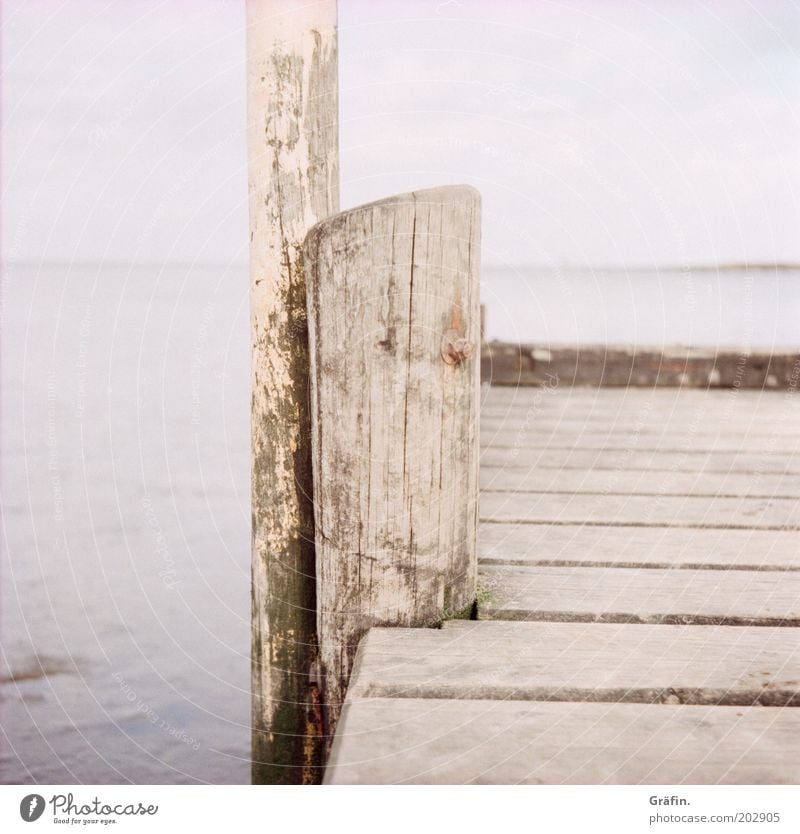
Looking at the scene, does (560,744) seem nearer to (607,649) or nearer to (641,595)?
(607,649)

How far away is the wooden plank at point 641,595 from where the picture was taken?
171 centimetres

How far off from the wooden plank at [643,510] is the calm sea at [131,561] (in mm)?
1002

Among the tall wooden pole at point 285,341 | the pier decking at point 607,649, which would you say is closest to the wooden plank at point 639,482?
the pier decking at point 607,649

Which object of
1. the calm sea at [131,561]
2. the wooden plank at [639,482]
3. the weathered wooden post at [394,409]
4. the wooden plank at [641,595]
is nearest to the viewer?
the weathered wooden post at [394,409]

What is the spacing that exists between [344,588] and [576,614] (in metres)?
0.43

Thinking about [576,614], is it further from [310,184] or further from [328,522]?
[310,184]

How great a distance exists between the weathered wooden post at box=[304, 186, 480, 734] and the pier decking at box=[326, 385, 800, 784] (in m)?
0.10

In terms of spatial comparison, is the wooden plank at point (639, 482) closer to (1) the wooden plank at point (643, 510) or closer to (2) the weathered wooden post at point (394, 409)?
(1) the wooden plank at point (643, 510)

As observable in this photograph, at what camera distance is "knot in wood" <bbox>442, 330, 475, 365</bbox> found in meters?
1.58

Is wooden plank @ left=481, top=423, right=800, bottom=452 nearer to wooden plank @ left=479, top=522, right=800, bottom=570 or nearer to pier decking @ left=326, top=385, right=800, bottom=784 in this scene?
pier decking @ left=326, top=385, right=800, bottom=784

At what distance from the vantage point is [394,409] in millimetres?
1584

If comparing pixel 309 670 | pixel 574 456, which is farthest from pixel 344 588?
pixel 574 456

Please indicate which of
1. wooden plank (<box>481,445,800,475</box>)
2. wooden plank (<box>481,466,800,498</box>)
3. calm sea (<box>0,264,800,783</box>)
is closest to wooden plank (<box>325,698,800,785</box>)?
wooden plank (<box>481,466,800,498</box>)

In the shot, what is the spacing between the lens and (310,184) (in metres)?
1.80
